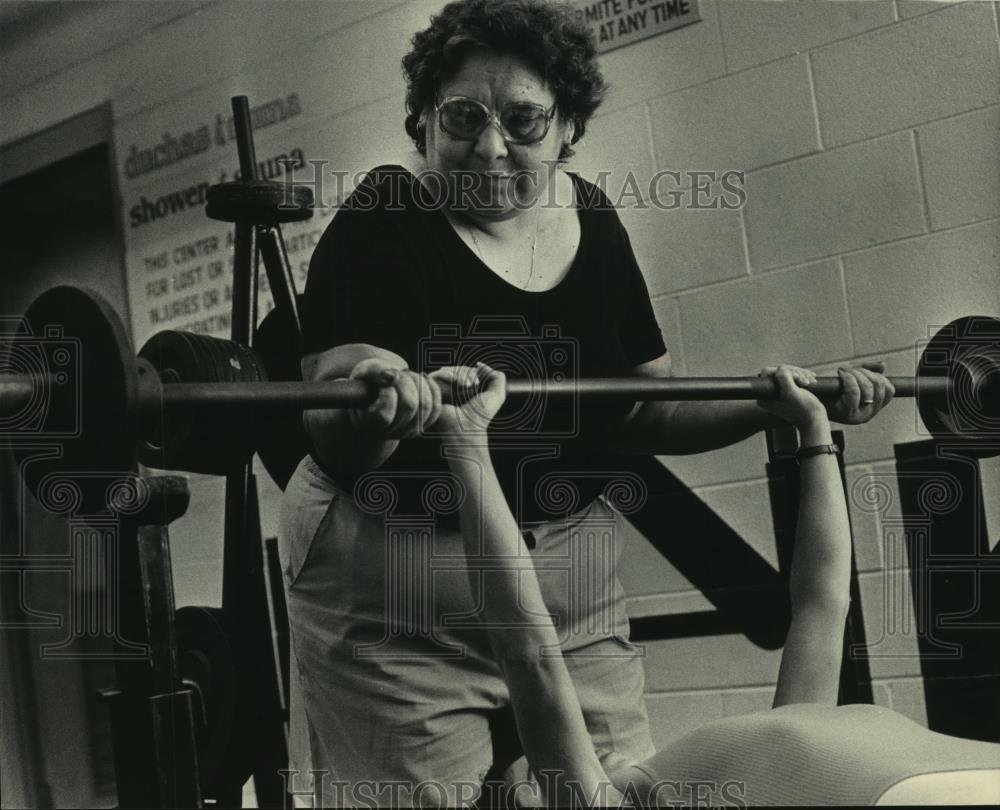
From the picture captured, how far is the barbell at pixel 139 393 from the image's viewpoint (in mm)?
967

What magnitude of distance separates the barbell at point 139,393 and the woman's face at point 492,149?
266mm

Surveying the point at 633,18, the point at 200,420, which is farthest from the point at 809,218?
the point at 200,420

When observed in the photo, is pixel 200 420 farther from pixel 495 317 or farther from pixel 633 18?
pixel 633 18

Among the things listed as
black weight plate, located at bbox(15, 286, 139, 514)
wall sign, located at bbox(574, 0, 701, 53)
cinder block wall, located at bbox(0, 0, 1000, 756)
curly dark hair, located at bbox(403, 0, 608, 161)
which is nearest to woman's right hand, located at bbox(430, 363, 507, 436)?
black weight plate, located at bbox(15, 286, 139, 514)

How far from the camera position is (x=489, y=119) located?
1.27 m

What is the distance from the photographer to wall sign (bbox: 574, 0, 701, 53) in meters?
1.57

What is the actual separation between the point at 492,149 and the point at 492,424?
1.01 feet

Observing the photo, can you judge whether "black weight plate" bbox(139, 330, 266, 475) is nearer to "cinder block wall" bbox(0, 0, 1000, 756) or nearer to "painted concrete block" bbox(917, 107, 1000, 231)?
"cinder block wall" bbox(0, 0, 1000, 756)

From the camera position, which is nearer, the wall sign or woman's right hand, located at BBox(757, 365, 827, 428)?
woman's right hand, located at BBox(757, 365, 827, 428)

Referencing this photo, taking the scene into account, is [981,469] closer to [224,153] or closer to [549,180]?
[549,180]

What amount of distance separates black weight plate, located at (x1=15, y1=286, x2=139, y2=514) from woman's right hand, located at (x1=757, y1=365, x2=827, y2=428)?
0.67m

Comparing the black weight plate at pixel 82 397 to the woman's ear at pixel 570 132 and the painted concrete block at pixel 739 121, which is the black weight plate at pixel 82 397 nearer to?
the woman's ear at pixel 570 132

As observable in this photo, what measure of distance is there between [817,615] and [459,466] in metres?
0.38

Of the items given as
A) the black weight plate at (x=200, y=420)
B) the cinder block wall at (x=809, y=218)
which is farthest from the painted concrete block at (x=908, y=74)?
the black weight plate at (x=200, y=420)
